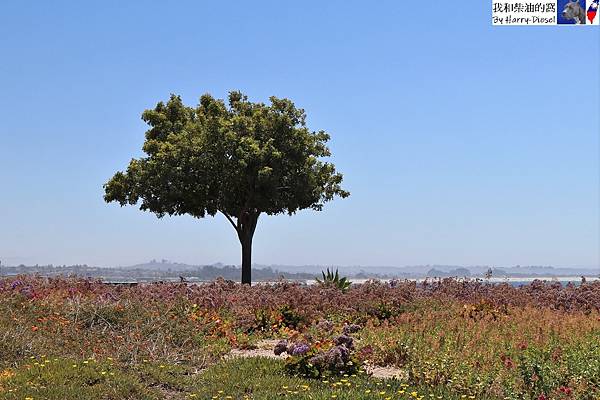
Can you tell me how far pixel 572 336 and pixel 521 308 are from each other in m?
5.20

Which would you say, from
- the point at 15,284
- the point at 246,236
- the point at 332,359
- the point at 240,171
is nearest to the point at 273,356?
the point at 332,359

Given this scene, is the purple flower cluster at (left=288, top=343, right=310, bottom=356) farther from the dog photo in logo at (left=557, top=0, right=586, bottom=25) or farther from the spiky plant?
the dog photo in logo at (left=557, top=0, right=586, bottom=25)

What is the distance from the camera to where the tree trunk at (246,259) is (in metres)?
33.1

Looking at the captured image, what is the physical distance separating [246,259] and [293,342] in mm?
20635

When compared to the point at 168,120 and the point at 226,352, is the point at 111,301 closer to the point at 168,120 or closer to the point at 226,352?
the point at 226,352

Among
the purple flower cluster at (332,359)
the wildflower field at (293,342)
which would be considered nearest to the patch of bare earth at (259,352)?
the wildflower field at (293,342)

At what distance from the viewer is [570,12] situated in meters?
20.4

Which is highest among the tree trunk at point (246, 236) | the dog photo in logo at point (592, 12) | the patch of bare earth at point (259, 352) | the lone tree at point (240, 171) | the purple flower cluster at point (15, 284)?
the dog photo in logo at point (592, 12)

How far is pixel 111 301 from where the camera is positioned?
55.5ft

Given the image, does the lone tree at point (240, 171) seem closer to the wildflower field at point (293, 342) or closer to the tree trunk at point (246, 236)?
the tree trunk at point (246, 236)

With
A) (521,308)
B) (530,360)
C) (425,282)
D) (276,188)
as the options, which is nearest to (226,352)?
(530,360)

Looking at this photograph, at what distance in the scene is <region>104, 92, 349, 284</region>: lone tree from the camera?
30984 millimetres

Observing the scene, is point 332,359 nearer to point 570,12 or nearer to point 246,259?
point 570,12

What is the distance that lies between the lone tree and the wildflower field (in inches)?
395
